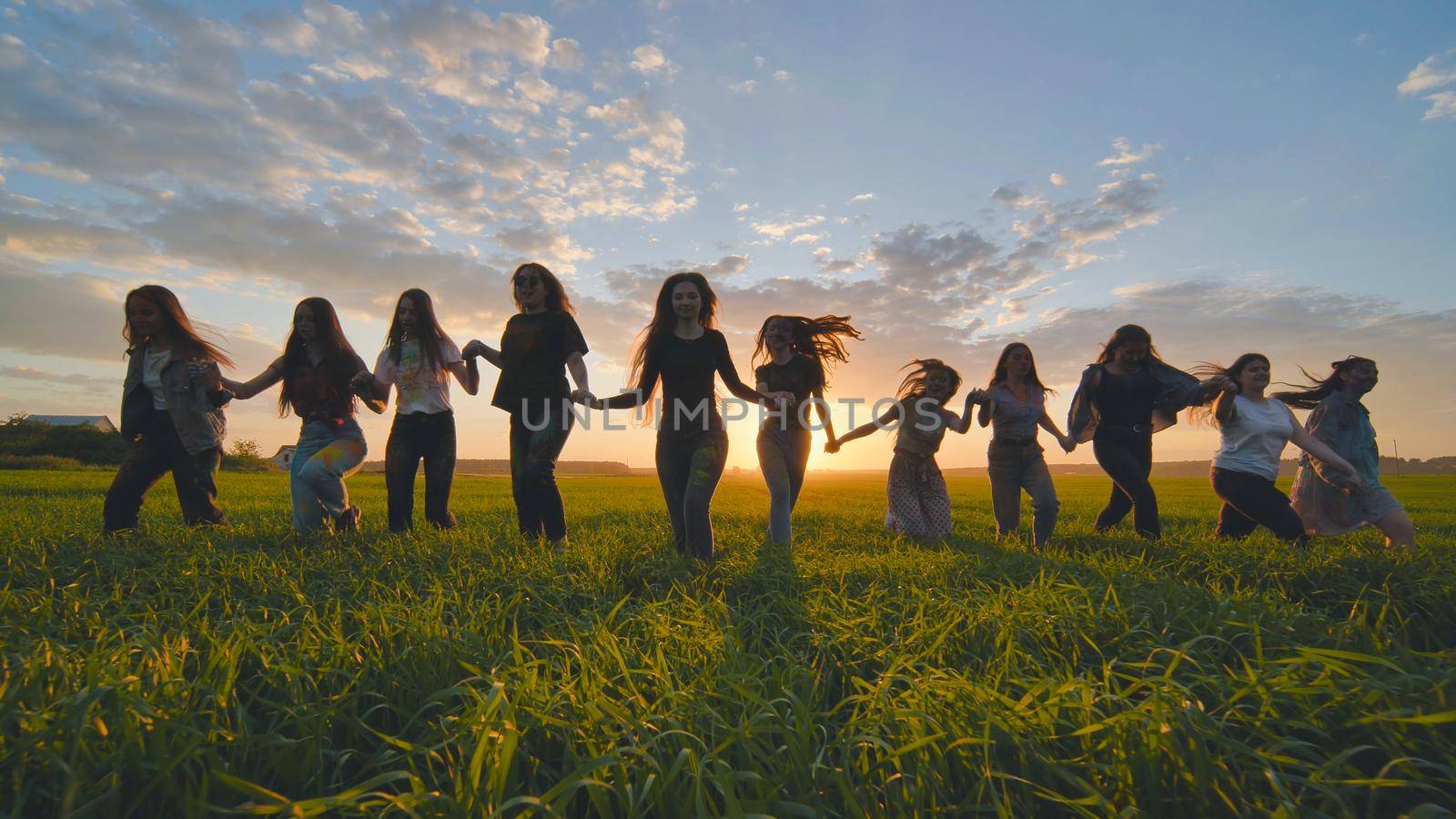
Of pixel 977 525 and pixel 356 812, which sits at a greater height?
pixel 356 812

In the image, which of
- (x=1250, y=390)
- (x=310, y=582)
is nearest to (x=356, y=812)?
(x=310, y=582)

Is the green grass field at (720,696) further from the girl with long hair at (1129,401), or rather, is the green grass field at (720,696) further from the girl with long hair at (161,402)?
the girl with long hair at (1129,401)

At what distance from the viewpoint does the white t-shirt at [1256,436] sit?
6387 mm

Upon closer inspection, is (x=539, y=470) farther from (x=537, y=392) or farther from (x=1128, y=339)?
(x=1128, y=339)

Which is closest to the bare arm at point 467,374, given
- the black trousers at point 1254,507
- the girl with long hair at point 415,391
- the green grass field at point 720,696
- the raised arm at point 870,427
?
the girl with long hair at point 415,391

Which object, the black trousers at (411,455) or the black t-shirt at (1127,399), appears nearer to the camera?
the black trousers at (411,455)

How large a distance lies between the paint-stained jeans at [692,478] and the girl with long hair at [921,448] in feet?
8.58

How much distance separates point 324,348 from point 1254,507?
938cm

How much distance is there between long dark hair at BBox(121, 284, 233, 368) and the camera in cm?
→ 609

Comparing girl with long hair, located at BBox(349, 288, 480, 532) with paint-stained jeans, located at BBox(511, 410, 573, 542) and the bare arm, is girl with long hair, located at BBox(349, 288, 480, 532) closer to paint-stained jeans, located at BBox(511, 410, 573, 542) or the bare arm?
the bare arm

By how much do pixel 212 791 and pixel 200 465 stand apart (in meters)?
6.16

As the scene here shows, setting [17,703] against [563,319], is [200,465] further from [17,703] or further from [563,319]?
[17,703]

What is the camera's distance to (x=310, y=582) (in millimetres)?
3773

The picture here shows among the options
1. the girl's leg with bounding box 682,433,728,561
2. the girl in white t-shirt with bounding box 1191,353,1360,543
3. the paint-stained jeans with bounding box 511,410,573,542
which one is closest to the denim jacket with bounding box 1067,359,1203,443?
the girl in white t-shirt with bounding box 1191,353,1360,543
